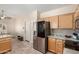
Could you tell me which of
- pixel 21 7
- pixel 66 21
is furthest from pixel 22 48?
pixel 66 21

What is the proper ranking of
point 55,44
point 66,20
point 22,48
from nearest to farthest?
point 22,48 < point 66,20 < point 55,44

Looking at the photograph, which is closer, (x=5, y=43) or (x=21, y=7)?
(x=21, y=7)

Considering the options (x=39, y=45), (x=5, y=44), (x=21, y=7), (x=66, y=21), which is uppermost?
(x=21, y=7)


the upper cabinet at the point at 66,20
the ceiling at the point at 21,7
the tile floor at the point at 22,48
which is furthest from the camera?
the upper cabinet at the point at 66,20

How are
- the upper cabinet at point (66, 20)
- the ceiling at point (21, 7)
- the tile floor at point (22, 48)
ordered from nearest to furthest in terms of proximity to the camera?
the ceiling at point (21, 7) → the tile floor at point (22, 48) → the upper cabinet at point (66, 20)

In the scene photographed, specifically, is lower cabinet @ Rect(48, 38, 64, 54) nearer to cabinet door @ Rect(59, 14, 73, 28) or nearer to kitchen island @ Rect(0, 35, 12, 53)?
cabinet door @ Rect(59, 14, 73, 28)

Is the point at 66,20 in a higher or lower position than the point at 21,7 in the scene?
lower

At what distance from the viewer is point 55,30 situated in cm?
178

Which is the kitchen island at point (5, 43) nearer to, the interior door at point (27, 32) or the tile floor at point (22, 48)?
the tile floor at point (22, 48)

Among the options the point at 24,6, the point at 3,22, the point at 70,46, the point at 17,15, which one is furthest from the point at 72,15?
the point at 3,22

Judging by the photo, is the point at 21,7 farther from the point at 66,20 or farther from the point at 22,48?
the point at 66,20

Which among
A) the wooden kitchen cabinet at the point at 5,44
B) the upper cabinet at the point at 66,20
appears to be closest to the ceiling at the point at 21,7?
the upper cabinet at the point at 66,20

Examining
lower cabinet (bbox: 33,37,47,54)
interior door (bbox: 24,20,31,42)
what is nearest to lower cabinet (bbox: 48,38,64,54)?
lower cabinet (bbox: 33,37,47,54)

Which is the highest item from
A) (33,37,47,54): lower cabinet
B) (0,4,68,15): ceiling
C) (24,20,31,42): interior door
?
(0,4,68,15): ceiling
